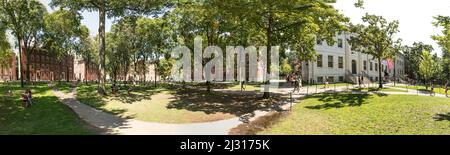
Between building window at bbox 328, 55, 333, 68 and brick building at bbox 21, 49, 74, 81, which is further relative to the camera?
brick building at bbox 21, 49, 74, 81

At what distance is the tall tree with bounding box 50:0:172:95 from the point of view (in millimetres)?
27938

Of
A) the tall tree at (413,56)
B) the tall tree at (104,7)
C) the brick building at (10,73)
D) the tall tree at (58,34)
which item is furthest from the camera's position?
the tall tree at (413,56)

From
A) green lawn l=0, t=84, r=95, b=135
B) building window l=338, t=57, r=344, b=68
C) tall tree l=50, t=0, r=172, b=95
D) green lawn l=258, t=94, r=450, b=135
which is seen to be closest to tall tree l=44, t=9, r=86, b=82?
tall tree l=50, t=0, r=172, b=95

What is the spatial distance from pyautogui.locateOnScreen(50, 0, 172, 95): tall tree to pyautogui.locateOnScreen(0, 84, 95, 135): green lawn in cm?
717

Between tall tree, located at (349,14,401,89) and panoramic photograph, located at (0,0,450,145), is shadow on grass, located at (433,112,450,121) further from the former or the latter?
tall tree, located at (349,14,401,89)

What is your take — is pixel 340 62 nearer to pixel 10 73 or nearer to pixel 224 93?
pixel 224 93

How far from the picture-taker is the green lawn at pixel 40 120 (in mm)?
13414

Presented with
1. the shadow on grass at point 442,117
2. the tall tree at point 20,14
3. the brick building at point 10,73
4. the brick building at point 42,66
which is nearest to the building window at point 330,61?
the shadow on grass at point 442,117

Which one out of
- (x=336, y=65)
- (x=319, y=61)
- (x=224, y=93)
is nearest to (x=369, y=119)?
(x=224, y=93)

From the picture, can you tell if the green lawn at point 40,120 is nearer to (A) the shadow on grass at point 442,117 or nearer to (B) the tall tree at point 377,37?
(A) the shadow on grass at point 442,117

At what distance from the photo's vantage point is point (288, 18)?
970 inches

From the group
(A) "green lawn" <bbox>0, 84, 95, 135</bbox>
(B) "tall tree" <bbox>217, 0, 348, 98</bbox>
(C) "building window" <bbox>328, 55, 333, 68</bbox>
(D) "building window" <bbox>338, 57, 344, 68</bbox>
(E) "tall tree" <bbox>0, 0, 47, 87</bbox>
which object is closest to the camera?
(A) "green lawn" <bbox>0, 84, 95, 135</bbox>

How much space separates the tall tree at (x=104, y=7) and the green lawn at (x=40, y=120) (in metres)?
7.17
